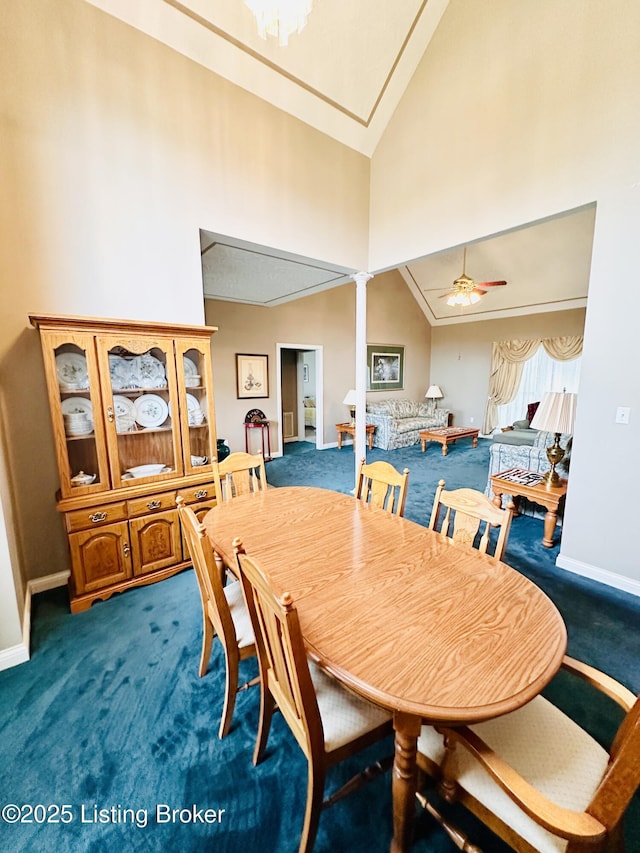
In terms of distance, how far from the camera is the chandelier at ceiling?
1568 millimetres

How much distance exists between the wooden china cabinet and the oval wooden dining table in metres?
0.99

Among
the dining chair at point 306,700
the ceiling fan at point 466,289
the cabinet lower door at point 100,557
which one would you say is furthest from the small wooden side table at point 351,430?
the dining chair at point 306,700

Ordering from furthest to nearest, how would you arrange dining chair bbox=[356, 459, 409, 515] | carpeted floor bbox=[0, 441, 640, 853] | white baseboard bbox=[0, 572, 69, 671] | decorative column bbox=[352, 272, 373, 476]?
decorative column bbox=[352, 272, 373, 476], dining chair bbox=[356, 459, 409, 515], white baseboard bbox=[0, 572, 69, 671], carpeted floor bbox=[0, 441, 640, 853]

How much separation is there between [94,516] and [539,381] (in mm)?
7963

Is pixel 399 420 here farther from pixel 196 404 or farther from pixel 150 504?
pixel 150 504

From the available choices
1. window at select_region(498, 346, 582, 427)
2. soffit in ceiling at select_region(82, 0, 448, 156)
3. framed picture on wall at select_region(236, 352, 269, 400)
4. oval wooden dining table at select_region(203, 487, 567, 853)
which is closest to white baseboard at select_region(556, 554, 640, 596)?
oval wooden dining table at select_region(203, 487, 567, 853)

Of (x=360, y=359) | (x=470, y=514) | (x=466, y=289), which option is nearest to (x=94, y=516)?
(x=470, y=514)

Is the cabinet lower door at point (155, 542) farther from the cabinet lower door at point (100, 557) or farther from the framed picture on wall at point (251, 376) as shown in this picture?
the framed picture on wall at point (251, 376)

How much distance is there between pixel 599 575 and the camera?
2494 millimetres

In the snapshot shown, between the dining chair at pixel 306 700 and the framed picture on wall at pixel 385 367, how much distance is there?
689 cm

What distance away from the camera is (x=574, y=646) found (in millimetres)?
1904

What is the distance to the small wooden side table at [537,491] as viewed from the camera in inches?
116

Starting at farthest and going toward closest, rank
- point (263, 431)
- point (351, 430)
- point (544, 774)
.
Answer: point (351, 430) → point (263, 431) → point (544, 774)

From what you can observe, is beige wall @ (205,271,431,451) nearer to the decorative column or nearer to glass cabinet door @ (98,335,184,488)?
the decorative column
